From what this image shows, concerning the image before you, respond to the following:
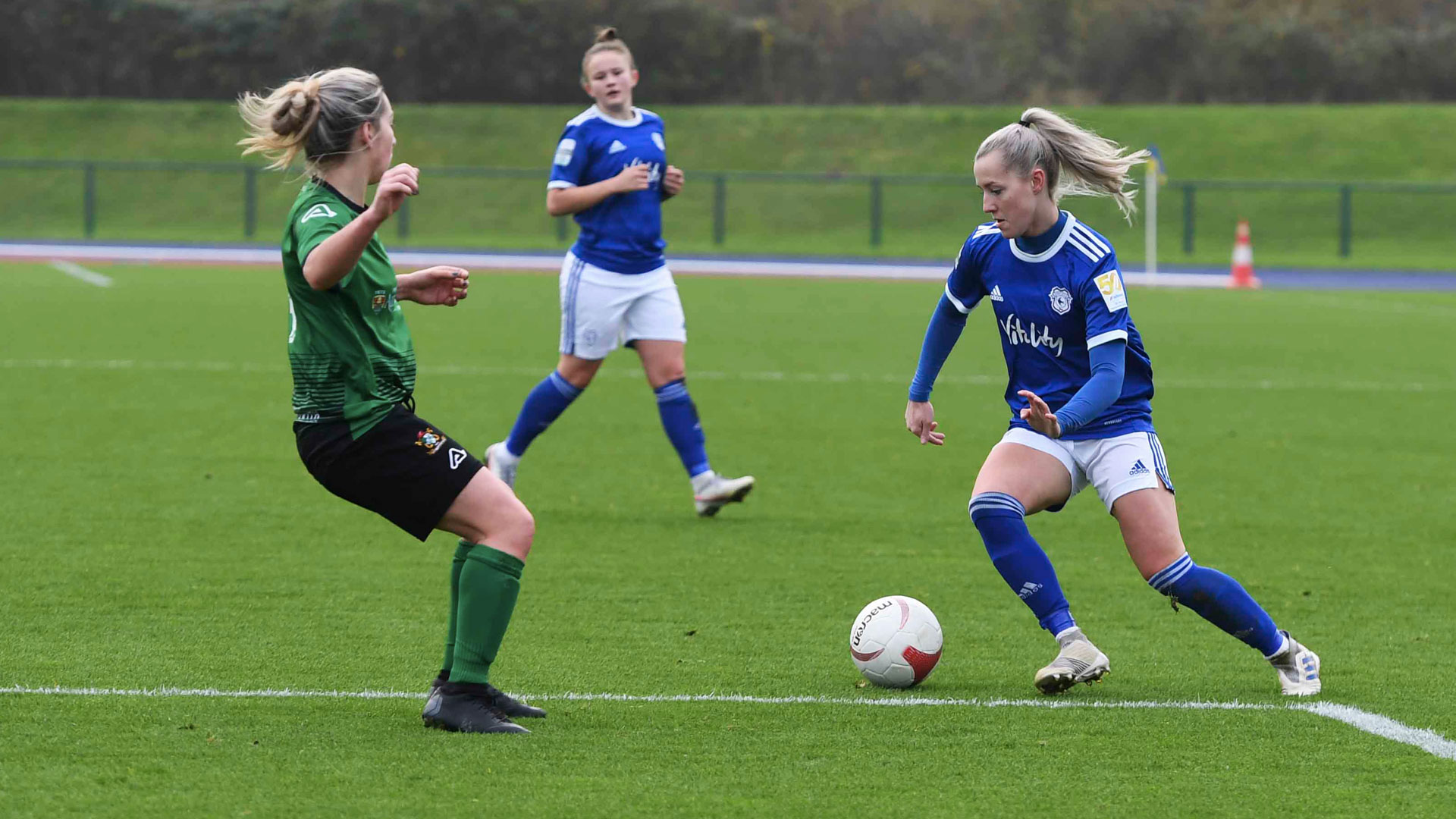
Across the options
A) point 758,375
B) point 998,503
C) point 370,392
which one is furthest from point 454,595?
point 758,375

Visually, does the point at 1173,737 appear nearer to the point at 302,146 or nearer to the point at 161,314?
the point at 302,146

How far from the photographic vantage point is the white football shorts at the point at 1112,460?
5168mm

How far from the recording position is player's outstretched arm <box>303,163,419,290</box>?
4.13 m

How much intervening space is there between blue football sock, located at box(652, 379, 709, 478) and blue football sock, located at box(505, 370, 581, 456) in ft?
1.52

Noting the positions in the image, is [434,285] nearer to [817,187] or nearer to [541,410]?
[541,410]

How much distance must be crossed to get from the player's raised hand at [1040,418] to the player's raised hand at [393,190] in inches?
66.7

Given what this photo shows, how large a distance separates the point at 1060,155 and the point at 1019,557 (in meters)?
1.15

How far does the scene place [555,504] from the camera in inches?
345

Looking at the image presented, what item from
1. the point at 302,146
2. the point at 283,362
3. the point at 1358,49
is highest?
the point at 1358,49

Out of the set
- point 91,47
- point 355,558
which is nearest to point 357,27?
point 91,47

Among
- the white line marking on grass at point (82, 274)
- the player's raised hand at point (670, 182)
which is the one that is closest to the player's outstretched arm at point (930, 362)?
the player's raised hand at point (670, 182)

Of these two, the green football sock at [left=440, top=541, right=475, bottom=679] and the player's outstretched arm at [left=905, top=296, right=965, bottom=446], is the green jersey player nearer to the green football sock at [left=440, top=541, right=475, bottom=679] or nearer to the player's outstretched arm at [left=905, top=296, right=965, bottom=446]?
the green football sock at [left=440, top=541, right=475, bottom=679]

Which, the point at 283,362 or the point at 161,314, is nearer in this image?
the point at 283,362

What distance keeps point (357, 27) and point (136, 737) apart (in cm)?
4590
